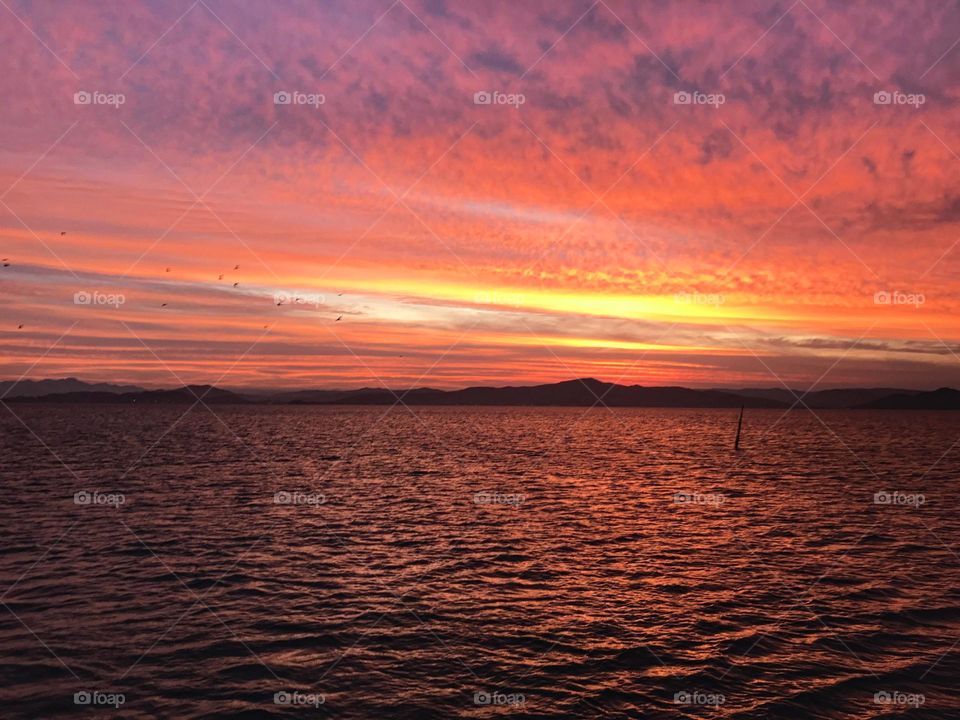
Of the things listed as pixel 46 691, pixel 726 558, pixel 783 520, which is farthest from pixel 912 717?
pixel 783 520

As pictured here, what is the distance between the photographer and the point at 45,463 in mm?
68188

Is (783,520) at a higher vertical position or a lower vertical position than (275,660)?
higher

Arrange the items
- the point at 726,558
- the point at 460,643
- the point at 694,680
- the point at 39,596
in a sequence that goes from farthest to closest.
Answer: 1. the point at 726,558
2. the point at 39,596
3. the point at 460,643
4. the point at 694,680

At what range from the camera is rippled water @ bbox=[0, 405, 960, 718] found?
1722 centimetres

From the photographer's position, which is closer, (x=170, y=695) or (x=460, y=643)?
A: (x=170, y=695)

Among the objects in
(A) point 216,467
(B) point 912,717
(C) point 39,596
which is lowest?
(B) point 912,717

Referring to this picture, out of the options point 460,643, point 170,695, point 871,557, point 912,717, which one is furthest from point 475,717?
point 871,557

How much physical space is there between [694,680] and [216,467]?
59276 millimetres

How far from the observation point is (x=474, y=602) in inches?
960

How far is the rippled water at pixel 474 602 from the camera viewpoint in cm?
1722

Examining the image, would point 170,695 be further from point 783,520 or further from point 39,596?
point 783,520

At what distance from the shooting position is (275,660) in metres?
19.0

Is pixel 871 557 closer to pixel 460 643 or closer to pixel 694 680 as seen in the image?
pixel 694 680

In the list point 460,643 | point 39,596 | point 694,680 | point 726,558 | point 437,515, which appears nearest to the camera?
point 694,680
